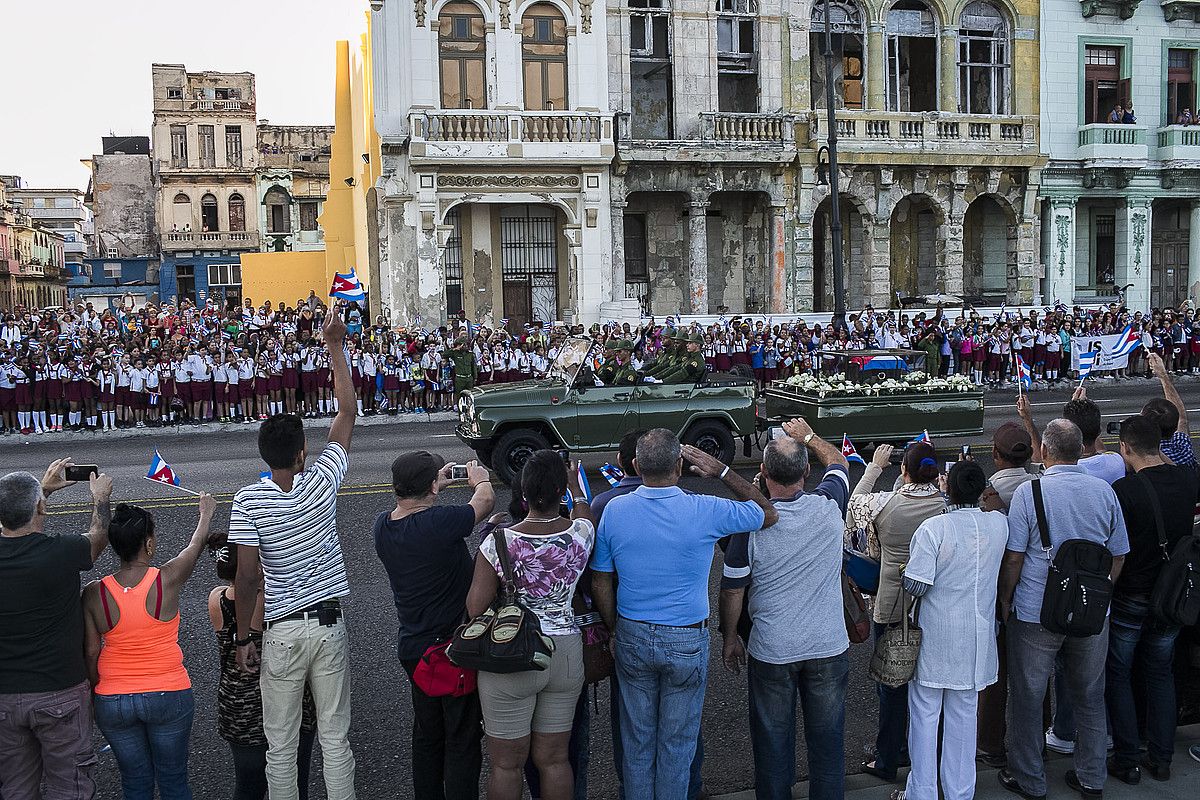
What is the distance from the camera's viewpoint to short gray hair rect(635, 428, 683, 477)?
16.5ft

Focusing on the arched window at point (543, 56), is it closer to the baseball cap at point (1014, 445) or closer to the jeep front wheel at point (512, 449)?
the jeep front wheel at point (512, 449)

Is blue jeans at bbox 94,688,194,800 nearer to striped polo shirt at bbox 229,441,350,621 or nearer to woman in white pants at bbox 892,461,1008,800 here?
striped polo shirt at bbox 229,441,350,621

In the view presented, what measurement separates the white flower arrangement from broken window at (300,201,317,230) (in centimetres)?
5170

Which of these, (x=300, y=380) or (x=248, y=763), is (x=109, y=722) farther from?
(x=300, y=380)

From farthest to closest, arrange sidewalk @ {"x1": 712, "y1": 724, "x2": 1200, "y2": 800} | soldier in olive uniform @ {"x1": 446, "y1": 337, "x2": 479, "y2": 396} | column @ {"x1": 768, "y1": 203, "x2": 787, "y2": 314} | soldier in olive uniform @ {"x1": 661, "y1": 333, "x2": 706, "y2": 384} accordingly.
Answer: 1. column @ {"x1": 768, "y1": 203, "x2": 787, "y2": 314}
2. soldier in olive uniform @ {"x1": 446, "y1": 337, "x2": 479, "y2": 396}
3. soldier in olive uniform @ {"x1": 661, "y1": 333, "x2": 706, "y2": 384}
4. sidewalk @ {"x1": 712, "y1": 724, "x2": 1200, "y2": 800}

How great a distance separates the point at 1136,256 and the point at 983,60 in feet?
26.6

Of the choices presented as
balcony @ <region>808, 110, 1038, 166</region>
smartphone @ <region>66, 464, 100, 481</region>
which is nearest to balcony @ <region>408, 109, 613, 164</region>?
balcony @ <region>808, 110, 1038, 166</region>

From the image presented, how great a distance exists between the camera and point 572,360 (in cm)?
1489

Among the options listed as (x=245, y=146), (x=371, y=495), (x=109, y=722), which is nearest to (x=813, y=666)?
(x=109, y=722)

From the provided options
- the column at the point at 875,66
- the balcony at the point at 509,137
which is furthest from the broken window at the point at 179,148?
the column at the point at 875,66

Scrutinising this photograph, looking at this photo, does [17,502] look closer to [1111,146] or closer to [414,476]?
[414,476]

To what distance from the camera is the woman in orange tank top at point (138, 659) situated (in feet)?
16.4

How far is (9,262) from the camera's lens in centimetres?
7919

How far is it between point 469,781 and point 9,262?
86170 mm
